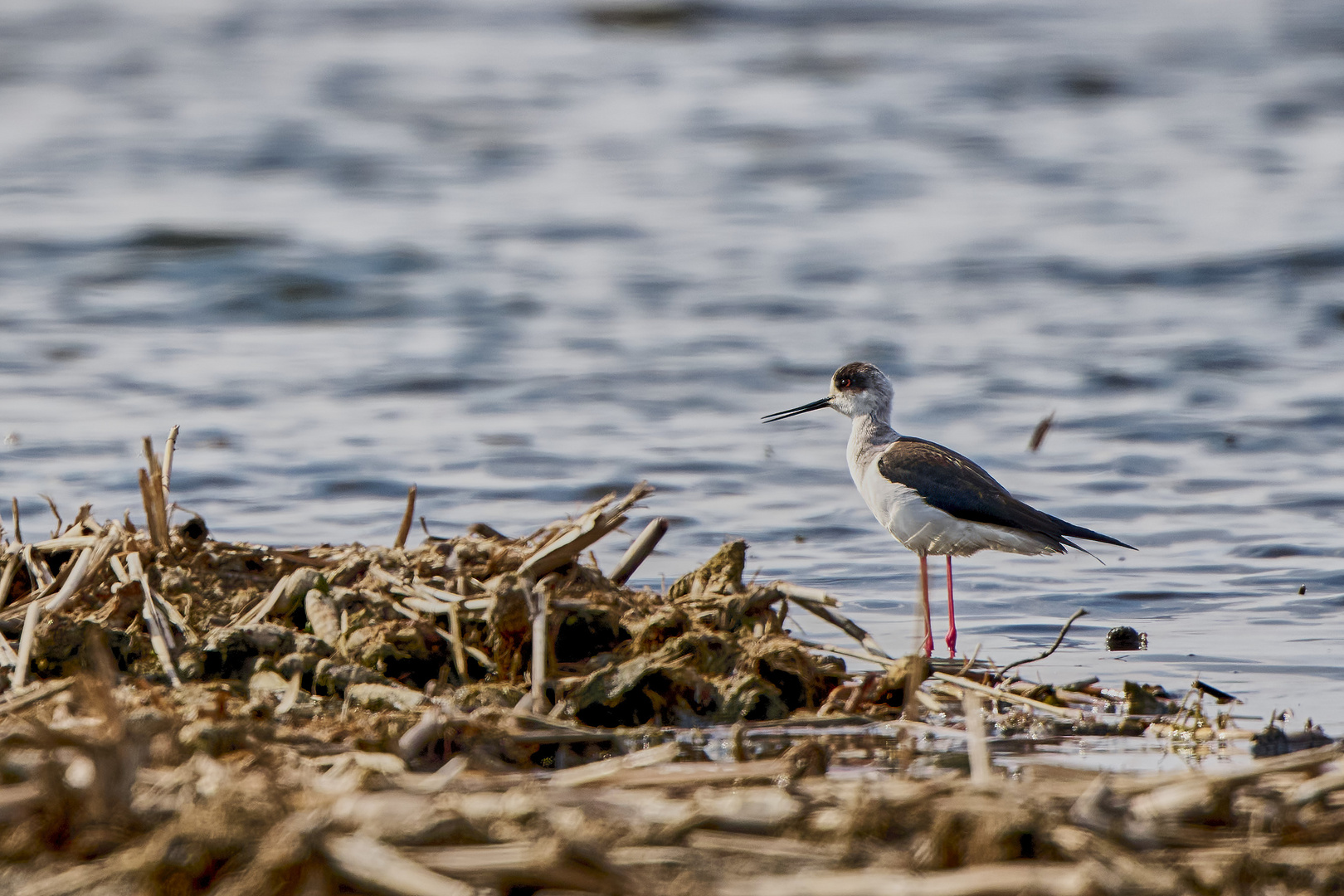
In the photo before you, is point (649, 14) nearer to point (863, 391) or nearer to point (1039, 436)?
point (1039, 436)

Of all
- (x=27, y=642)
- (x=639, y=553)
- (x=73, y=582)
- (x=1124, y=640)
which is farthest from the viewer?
(x=1124, y=640)

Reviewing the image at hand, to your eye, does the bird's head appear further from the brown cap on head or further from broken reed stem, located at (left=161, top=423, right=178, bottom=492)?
broken reed stem, located at (left=161, top=423, right=178, bottom=492)

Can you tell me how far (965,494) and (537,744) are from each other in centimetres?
282

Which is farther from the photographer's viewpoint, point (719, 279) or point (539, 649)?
point (719, 279)

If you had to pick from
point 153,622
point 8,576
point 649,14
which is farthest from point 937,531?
point 649,14

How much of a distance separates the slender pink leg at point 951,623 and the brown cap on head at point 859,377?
108 centimetres

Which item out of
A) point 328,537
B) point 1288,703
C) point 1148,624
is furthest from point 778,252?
point 1288,703

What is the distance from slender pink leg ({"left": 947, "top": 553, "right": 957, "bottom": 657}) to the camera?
6117 mm

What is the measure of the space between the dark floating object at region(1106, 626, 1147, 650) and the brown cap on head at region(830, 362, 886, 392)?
6.34 feet

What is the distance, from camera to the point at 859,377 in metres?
7.57

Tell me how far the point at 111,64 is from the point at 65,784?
23.0 metres

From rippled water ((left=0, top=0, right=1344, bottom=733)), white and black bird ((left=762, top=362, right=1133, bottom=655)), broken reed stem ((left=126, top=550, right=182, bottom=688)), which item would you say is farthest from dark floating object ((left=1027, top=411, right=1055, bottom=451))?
broken reed stem ((left=126, top=550, right=182, bottom=688))

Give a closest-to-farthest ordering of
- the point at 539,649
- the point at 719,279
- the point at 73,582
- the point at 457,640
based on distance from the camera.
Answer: the point at 539,649
the point at 457,640
the point at 73,582
the point at 719,279

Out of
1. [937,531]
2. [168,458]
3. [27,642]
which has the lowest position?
[937,531]
